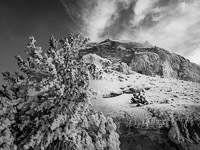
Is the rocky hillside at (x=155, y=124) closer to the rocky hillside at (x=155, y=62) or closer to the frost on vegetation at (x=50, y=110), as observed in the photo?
the frost on vegetation at (x=50, y=110)

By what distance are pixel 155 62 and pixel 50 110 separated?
3081 cm

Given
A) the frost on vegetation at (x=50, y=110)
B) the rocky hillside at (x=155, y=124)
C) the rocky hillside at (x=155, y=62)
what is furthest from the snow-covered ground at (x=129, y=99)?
the rocky hillside at (x=155, y=62)

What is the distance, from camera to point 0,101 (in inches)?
126

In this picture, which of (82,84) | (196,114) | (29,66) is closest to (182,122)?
(196,114)

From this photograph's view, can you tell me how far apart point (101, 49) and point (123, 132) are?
28.9m

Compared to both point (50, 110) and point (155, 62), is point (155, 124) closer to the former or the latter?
point (50, 110)

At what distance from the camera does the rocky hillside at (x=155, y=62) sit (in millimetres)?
30487

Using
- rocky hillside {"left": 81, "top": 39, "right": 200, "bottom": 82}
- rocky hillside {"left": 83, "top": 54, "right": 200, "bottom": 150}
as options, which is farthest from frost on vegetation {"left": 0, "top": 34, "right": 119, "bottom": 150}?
rocky hillside {"left": 81, "top": 39, "right": 200, "bottom": 82}

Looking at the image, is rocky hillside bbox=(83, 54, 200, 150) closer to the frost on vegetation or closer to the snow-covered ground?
the snow-covered ground

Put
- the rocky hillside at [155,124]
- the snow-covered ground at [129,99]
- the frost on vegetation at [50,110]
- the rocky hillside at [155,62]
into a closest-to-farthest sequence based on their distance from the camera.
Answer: the frost on vegetation at [50,110] < the rocky hillside at [155,124] < the snow-covered ground at [129,99] < the rocky hillside at [155,62]

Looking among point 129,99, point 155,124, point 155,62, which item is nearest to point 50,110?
point 155,124

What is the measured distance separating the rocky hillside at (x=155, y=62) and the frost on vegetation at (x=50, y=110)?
27.4 meters

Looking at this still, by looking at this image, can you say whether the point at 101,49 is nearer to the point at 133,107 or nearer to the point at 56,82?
the point at 133,107

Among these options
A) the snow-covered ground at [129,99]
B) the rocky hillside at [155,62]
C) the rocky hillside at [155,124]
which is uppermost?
the rocky hillside at [155,62]
